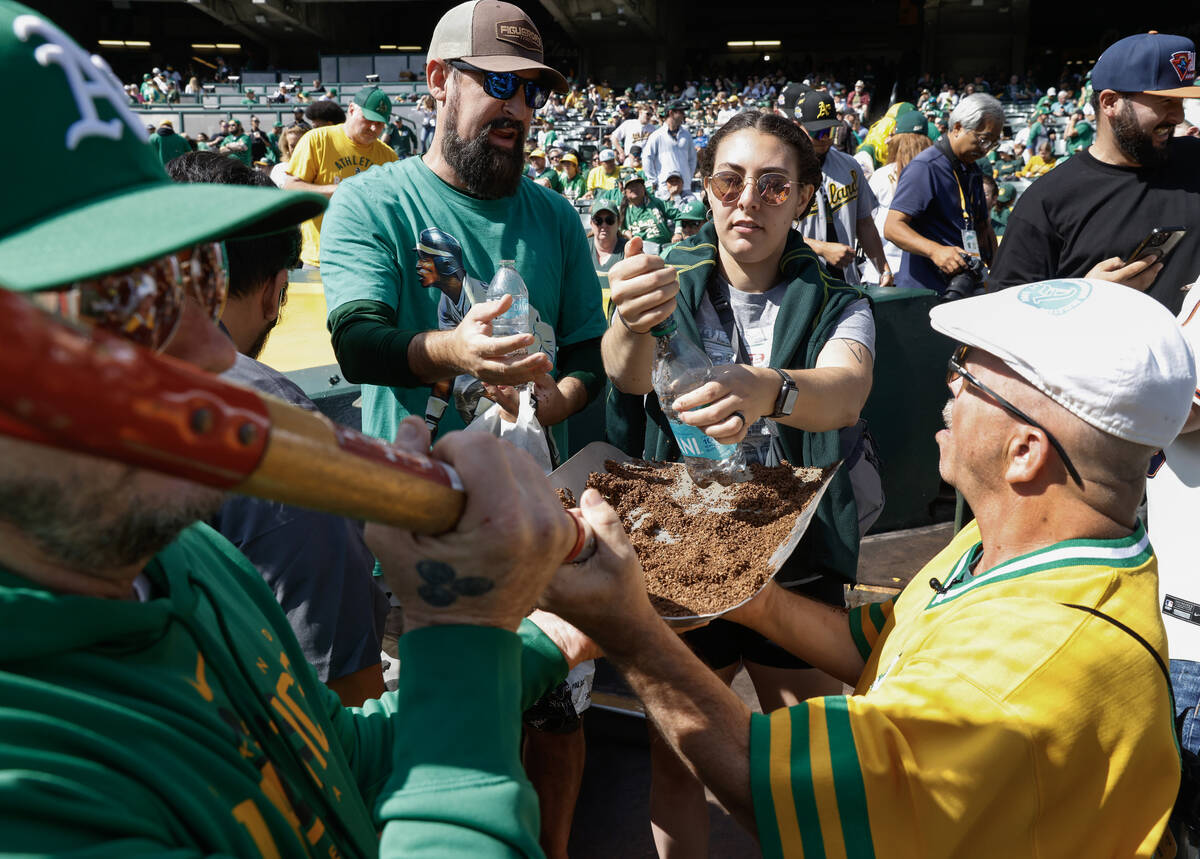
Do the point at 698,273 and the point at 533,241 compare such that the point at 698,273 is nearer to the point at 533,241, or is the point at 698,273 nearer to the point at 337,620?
the point at 533,241

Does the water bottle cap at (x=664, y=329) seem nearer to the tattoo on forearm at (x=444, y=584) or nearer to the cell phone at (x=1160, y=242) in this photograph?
the tattoo on forearm at (x=444, y=584)

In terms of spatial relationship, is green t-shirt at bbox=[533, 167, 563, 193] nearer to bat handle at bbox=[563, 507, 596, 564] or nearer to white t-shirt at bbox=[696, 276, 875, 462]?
white t-shirt at bbox=[696, 276, 875, 462]

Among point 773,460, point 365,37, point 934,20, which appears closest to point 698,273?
point 773,460

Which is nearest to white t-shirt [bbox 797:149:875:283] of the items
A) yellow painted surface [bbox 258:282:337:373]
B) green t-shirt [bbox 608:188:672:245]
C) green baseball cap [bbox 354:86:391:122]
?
yellow painted surface [bbox 258:282:337:373]

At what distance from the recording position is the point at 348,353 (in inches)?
100

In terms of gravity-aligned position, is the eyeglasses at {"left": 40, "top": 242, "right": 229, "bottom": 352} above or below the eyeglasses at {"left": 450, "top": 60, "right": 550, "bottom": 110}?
below

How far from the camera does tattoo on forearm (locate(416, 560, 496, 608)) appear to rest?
3.49ft

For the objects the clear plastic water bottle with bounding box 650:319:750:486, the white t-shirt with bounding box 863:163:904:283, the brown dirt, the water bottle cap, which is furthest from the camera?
the white t-shirt with bounding box 863:163:904:283

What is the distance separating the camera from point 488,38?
9.07 feet

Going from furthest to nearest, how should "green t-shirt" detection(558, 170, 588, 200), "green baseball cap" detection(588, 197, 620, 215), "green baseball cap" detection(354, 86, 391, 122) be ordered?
1. "green t-shirt" detection(558, 170, 588, 200)
2. "green baseball cap" detection(588, 197, 620, 215)
3. "green baseball cap" detection(354, 86, 391, 122)

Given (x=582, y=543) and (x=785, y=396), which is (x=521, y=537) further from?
(x=785, y=396)

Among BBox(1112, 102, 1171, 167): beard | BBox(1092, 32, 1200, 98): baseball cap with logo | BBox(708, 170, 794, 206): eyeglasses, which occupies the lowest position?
BBox(708, 170, 794, 206): eyeglasses

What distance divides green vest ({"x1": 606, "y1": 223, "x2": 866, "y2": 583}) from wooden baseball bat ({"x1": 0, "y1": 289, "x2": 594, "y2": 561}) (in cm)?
192

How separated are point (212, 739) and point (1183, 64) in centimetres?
478
